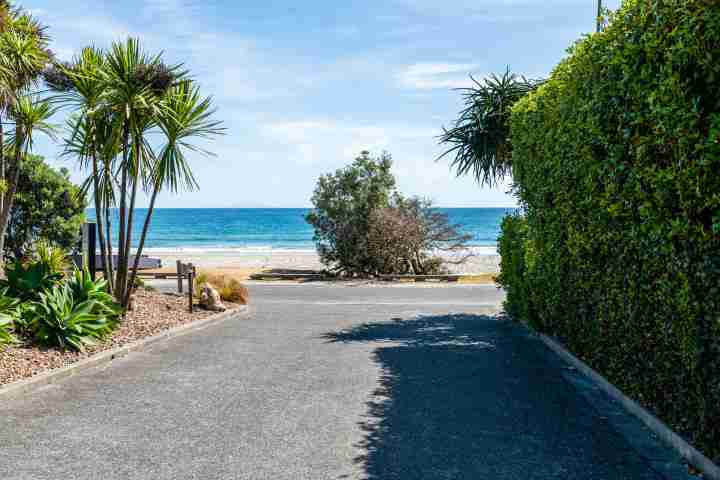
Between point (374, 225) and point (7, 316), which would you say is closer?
point (7, 316)

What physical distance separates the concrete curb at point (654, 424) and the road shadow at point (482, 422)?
0.35 metres

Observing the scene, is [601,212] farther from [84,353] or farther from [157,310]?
[157,310]

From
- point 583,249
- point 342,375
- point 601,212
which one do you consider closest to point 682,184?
point 601,212

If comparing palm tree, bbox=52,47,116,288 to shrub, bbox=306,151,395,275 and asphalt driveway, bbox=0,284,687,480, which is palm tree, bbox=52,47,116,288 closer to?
asphalt driveway, bbox=0,284,687,480

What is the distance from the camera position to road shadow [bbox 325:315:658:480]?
460 centimetres

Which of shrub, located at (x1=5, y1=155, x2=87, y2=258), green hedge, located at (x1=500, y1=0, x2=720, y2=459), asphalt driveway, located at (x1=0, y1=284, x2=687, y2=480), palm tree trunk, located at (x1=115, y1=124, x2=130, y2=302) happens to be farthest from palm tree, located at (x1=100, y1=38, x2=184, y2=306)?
shrub, located at (x1=5, y1=155, x2=87, y2=258)

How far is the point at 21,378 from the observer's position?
7023 mm

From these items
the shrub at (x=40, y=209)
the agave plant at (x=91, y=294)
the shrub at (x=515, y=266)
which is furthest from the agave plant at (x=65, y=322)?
the shrub at (x=40, y=209)

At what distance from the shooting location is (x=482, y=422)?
571 cm

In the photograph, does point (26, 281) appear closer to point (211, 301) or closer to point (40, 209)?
point (211, 301)

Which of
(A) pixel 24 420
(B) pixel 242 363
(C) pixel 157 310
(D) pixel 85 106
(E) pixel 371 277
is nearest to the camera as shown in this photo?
(A) pixel 24 420

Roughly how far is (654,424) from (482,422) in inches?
58.2

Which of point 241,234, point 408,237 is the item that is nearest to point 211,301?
point 408,237

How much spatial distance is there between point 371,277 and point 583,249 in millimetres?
16430
